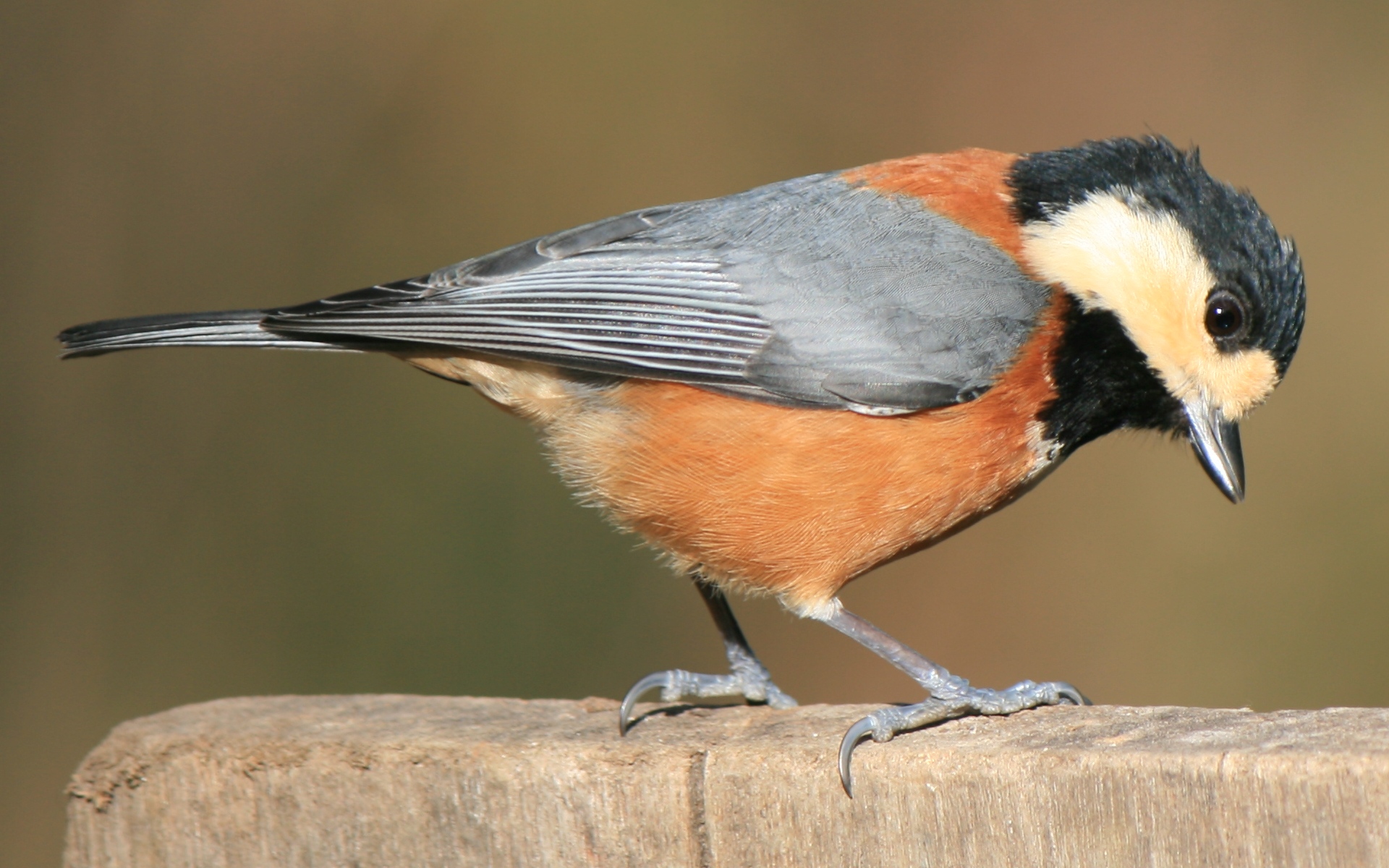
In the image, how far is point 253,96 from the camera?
540 cm

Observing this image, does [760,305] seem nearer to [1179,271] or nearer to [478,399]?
[1179,271]

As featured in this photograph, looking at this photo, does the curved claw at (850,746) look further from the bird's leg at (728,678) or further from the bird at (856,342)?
A: the bird's leg at (728,678)

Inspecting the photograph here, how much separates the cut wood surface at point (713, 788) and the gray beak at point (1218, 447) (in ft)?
3.46

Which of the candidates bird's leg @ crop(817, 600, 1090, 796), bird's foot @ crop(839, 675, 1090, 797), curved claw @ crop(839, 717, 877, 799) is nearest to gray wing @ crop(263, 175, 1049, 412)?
bird's leg @ crop(817, 600, 1090, 796)

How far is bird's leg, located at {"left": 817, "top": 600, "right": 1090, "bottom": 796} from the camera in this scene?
2.03 m

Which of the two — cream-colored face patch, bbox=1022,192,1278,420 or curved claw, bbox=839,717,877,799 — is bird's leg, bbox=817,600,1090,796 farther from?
cream-colored face patch, bbox=1022,192,1278,420

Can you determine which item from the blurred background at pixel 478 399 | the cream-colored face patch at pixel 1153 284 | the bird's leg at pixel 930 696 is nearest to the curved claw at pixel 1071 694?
the bird's leg at pixel 930 696

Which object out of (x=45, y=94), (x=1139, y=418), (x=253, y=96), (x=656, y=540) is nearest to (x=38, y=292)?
(x=45, y=94)

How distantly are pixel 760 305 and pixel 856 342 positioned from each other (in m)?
0.26

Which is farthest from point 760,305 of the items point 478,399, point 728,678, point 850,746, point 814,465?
point 478,399

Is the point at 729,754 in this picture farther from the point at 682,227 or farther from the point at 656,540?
the point at 682,227

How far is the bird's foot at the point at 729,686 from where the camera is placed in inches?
119

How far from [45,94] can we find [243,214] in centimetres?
91

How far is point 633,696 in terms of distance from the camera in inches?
97.0
